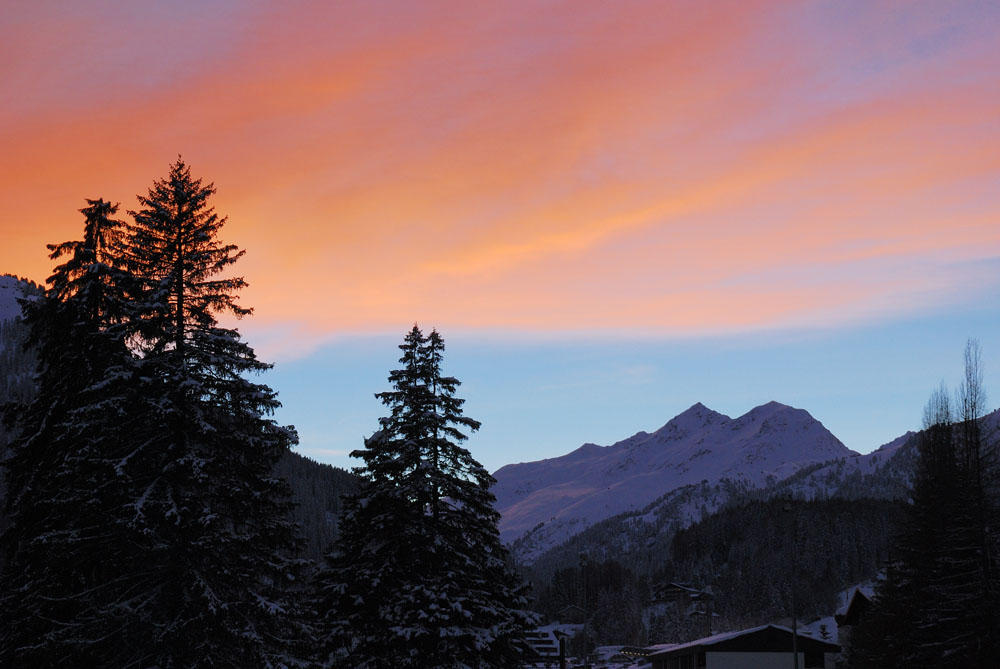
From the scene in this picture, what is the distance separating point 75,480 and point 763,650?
6128 cm

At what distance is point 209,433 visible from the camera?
24.0 m

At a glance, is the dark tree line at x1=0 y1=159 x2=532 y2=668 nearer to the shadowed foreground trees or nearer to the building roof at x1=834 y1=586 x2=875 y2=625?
the shadowed foreground trees

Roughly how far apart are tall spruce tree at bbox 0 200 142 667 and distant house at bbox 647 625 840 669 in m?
57.9

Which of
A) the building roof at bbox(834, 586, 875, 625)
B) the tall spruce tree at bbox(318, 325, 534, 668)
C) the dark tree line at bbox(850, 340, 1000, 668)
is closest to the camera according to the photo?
the tall spruce tree at bbox(318, 325, 534, 668)

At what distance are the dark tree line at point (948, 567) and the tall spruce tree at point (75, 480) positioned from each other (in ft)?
125

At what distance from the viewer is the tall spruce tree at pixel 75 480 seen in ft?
74.5

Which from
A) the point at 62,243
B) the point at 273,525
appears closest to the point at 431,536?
the point at 273,525

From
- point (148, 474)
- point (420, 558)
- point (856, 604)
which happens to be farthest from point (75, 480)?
point (856, 604)

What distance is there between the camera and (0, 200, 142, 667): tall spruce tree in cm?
2270

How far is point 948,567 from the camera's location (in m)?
49.3

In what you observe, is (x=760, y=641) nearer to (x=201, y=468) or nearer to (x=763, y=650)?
(x=763, y=650)

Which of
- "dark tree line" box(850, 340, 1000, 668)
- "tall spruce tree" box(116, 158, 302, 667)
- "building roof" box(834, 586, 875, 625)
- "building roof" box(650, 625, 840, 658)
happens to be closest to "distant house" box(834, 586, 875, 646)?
"building roof" box(834, 586, 875, 625)

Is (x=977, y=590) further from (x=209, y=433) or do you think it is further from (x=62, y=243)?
(x=62, y=243)

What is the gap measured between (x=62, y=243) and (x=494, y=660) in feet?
66.4
